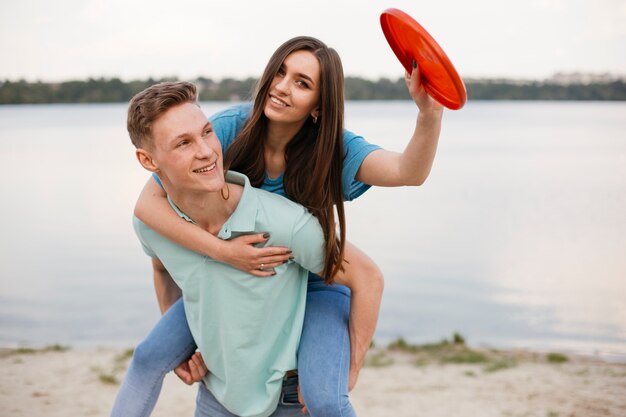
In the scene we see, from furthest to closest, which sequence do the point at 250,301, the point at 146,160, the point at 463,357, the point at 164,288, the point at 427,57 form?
the point at 463,357 → the point at 164,288 → the point at 250,301 → the point at 146,160 → the point at 427,57

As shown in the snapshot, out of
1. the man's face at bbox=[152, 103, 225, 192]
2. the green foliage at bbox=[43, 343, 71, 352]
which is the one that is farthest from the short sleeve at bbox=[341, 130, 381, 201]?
the green foliage at bbox=[43, 343, 71, 352]

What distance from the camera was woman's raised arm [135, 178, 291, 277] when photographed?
9.55ft

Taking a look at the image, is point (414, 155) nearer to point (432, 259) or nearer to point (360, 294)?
point (360, 294)

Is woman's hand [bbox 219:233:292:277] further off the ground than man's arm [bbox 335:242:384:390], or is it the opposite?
woman's hand [bbox 219:233:292:277]

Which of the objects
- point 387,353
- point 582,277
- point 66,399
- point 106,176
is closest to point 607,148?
point 106,176

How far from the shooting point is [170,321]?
3287 millimetres

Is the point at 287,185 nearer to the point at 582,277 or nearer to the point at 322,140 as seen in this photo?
the point at 322,140

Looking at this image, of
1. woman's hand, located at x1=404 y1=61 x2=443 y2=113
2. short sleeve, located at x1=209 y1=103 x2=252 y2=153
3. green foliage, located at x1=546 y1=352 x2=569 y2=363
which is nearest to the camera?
woman's hand, located at x1=404 y1=61 x2=443 y2=113

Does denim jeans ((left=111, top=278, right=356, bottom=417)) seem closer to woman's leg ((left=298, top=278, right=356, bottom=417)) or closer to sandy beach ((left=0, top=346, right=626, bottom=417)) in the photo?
woman's leg ((left=298, top=278, right=356, bottom=417))

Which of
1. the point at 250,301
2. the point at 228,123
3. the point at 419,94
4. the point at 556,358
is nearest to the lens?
the point at 419,94

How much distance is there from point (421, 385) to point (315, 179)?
13.1ft

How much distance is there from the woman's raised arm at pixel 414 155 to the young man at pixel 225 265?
379mm

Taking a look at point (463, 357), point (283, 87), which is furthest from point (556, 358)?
point (283, 87)

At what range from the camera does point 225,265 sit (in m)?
3.04
